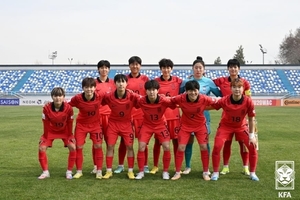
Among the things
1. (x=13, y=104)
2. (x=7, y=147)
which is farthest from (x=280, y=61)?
(x=7, y=147)

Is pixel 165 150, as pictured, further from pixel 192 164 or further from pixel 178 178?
pixel 192 164

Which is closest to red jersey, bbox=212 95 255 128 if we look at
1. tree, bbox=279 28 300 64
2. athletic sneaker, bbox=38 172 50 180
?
athletic sneaker, bbox=38 172 50 180

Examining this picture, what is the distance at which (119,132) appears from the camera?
640 centimetres

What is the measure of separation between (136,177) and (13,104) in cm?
2847

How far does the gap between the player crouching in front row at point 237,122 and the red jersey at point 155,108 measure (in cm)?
78

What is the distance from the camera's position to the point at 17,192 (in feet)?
17.6

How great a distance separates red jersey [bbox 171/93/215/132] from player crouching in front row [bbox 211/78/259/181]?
0.64 ft

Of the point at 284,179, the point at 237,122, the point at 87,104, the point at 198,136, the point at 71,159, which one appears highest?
the point at 87,104

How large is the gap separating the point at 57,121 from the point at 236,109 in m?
A: 2.78

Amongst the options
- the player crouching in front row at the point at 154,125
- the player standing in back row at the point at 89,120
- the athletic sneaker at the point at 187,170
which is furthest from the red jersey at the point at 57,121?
the athletic sneaker at the point at 187,170

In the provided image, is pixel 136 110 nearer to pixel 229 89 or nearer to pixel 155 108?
pixel 155 108

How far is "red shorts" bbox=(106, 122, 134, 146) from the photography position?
637cm

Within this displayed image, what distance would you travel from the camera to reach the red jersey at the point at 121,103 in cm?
629

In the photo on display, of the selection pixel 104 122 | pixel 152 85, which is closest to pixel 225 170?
pixel 152 85
